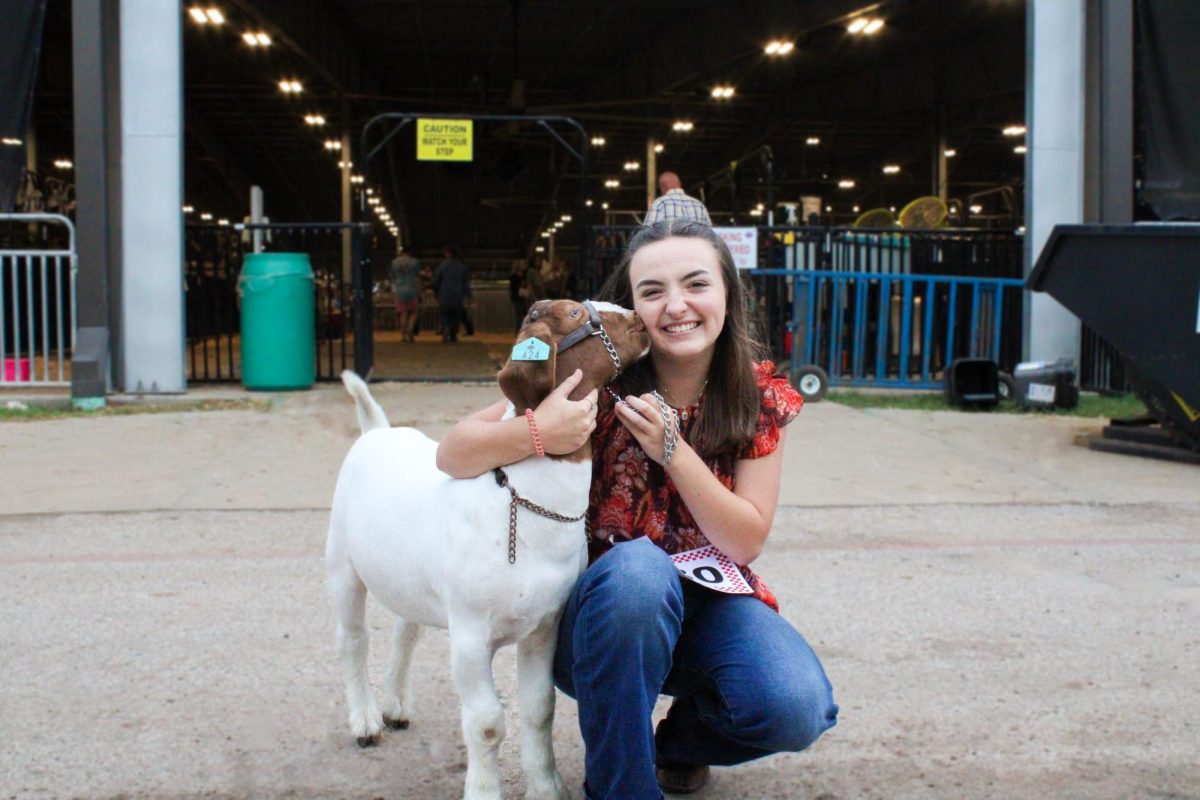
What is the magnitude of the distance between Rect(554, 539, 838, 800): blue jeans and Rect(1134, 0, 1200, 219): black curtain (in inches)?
370

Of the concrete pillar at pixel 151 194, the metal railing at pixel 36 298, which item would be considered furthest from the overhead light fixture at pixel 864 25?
the metal railing at pixel 36 298

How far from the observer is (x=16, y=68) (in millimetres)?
10211

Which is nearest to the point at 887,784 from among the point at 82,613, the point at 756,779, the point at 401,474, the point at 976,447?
the point at 756,779

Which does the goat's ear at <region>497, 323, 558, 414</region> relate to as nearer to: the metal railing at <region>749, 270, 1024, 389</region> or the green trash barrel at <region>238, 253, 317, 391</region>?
the green trash barrel at <region>238, 253, 317, 391</region>

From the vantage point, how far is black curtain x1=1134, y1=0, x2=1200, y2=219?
10.7 m

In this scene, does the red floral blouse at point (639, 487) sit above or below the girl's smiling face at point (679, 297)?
below

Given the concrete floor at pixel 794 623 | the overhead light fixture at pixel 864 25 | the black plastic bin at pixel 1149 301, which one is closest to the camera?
the concrete floor at pixel 794 623

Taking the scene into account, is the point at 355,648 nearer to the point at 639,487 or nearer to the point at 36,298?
the point at 639,487

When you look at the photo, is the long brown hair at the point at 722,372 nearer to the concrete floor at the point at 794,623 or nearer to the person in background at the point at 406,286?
the concrete floor at the point at 794,623

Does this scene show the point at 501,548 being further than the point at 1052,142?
No

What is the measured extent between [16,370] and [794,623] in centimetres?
864

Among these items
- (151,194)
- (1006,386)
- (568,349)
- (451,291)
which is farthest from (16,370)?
(451,291)

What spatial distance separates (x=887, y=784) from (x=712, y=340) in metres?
1.20

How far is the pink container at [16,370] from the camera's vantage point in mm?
10664
